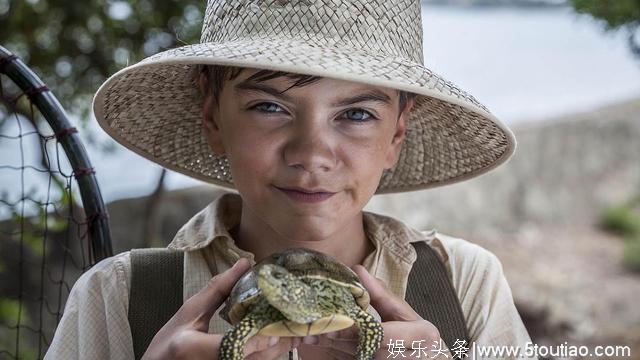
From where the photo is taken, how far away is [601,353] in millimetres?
4359

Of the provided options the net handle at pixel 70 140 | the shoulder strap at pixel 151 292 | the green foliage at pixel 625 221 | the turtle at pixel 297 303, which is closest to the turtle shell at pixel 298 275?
the turtle at pixel 297 303

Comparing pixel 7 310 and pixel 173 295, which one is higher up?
pixel 173 295

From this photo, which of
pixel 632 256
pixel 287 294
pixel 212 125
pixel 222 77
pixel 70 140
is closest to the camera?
pixel 287 294

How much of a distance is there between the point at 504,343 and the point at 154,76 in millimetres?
999

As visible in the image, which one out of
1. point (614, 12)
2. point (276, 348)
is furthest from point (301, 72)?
point (614, 12)

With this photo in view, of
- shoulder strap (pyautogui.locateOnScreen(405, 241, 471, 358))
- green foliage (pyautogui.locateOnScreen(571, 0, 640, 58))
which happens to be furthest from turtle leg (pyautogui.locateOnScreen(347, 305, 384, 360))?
green foliage (pyautogui.locateOnScreen(571, 0, 640, 58))

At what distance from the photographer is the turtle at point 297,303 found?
1.28 m

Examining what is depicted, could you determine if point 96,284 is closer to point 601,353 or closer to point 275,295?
point 275,295

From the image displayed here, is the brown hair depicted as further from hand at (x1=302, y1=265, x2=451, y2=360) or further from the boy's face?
hand at (x1=302, y1=265, x2=451, y2=360)

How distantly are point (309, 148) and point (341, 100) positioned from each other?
117mm

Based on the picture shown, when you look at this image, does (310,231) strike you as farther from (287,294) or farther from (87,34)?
(87,34)

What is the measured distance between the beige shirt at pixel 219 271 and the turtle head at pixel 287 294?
0.43 m

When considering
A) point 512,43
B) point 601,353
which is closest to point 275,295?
point 601,353

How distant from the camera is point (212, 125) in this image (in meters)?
1.79
